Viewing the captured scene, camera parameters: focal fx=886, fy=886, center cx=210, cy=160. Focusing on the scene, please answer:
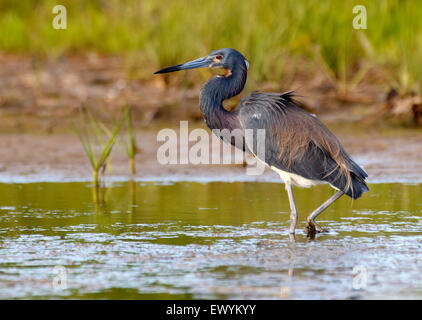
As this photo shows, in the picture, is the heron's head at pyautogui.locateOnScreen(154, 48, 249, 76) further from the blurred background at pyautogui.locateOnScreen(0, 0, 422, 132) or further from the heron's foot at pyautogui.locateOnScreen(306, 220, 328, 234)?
the blurred background at pyautogui.locateOnScreen(0, 0, 422, 132)

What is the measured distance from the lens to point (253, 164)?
9539 millimetres

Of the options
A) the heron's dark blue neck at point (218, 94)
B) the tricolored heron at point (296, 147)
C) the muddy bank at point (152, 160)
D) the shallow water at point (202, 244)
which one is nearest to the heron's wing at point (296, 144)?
the tricolored heron at point (296, 147)

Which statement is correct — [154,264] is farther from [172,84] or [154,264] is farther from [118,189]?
[172,84]

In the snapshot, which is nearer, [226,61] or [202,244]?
[202,244]

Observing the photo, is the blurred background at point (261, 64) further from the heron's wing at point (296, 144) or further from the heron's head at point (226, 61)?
the heron's wing at point (296, 144)

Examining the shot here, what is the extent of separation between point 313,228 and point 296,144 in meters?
0.65

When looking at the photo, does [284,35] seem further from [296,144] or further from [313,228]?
[313,228]

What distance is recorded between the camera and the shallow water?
4.84 m

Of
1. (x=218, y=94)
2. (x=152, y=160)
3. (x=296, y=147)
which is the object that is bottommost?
(x=152, y=160)

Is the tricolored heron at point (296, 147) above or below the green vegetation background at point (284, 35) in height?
below

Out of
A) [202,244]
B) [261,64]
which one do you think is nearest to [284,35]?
[261,64]

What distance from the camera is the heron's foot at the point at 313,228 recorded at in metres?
6.50

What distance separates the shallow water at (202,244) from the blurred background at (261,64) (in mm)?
3361

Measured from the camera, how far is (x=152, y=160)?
9.97 meters
